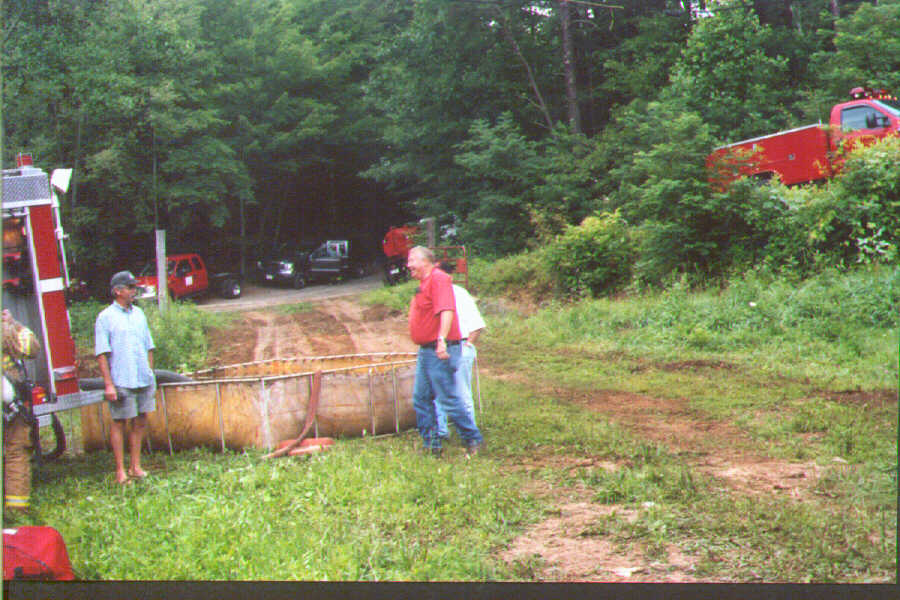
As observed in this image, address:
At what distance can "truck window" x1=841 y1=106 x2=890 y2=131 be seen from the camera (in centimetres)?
377

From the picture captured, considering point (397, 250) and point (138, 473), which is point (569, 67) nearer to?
point (397, 250)

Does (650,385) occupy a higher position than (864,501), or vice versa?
(650,385)

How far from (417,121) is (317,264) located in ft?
2.82

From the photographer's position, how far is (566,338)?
448cm

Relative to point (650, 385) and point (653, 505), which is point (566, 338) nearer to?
point (650, 385)

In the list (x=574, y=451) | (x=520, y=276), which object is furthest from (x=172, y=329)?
(x=574, y=451)

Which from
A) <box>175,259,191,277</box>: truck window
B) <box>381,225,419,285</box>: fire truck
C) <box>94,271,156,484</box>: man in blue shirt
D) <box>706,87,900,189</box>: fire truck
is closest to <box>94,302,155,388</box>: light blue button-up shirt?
<box>94,271,156,484</box>: man in blue shirt

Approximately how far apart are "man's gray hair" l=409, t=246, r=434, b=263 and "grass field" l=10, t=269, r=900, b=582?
223 mm

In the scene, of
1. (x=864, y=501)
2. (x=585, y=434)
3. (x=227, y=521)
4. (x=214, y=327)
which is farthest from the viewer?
(x=214, y=327)

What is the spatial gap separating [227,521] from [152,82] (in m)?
2.11

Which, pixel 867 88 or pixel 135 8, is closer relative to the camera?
pixel 867 88

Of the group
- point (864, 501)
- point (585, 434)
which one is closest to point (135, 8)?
point (585, 434)

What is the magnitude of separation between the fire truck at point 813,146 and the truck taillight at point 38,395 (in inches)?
129

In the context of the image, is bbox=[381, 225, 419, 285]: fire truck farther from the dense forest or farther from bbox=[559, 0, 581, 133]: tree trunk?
bbox=[559, 0, 581, 133]: tree trunk
